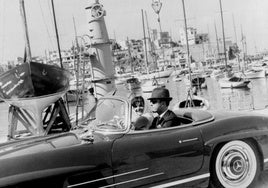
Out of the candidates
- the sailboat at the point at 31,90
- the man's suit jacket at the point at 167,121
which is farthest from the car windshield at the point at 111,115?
the sailboat at the point at 31,90

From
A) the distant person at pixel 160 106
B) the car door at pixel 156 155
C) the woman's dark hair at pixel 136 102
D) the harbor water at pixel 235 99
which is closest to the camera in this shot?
the car door at pixel 156 155

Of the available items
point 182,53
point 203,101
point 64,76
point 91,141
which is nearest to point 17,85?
point 64,76

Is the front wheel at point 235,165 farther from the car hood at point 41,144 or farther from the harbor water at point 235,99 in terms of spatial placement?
the harbor water at point 235,99

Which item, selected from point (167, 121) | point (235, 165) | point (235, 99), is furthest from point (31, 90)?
point (235, 99)

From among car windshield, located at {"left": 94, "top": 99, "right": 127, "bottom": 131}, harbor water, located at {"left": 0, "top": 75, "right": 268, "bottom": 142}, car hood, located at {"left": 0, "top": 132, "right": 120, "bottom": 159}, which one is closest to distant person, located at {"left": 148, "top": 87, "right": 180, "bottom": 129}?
car windshield, located at {"left": 94, "top": 99, "right": 127, "bottom": 131}

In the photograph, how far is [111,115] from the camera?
3.86 m

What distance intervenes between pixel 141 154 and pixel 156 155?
0.58ft

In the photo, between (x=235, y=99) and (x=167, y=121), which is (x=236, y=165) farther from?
(x=235, y=99)

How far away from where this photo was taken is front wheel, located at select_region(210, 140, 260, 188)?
12.7 feet

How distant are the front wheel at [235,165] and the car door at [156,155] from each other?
0.36m

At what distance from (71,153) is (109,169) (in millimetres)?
405

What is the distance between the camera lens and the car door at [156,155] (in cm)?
325

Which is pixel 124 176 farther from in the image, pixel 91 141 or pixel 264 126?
pixel 264 126

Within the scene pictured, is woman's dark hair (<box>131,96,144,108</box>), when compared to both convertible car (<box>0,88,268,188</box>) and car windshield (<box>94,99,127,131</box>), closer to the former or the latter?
convertible car (<box>0,88,268,188</box>)
